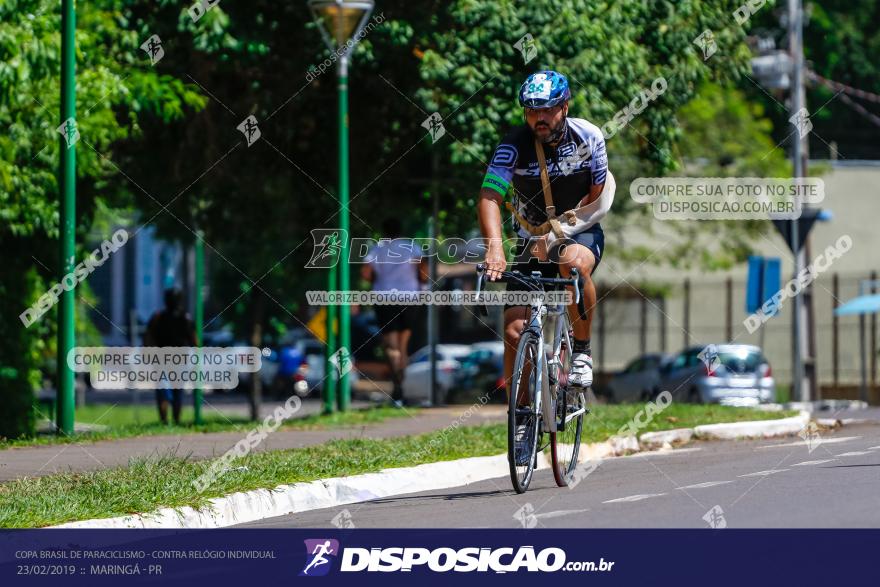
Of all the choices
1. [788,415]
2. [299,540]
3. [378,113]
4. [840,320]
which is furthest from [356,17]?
[840,320]

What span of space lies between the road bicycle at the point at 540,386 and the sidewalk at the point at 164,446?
2785mm

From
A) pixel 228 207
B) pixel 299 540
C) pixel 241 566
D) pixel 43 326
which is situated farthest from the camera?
pixel 228 207

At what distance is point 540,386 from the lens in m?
8.36

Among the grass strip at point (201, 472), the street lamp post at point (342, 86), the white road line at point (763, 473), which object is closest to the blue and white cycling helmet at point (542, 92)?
the white road line at point (763, 473)

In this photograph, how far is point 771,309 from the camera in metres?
22.6

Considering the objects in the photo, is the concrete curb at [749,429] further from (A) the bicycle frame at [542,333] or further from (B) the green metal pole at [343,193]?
(A) the bicycle frame at [542,333]

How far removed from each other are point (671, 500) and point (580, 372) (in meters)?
1.31

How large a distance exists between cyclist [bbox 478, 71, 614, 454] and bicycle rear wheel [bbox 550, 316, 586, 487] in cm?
8

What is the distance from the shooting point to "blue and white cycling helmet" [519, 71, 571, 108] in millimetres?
8406

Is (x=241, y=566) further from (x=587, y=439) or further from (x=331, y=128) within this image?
(x=331, y=128)

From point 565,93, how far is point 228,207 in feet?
45.2

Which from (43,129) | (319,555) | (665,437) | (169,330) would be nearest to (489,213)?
(319,555)

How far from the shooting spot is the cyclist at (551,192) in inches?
336

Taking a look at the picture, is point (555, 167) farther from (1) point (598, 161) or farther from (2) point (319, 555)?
(2) point (319, 555)
